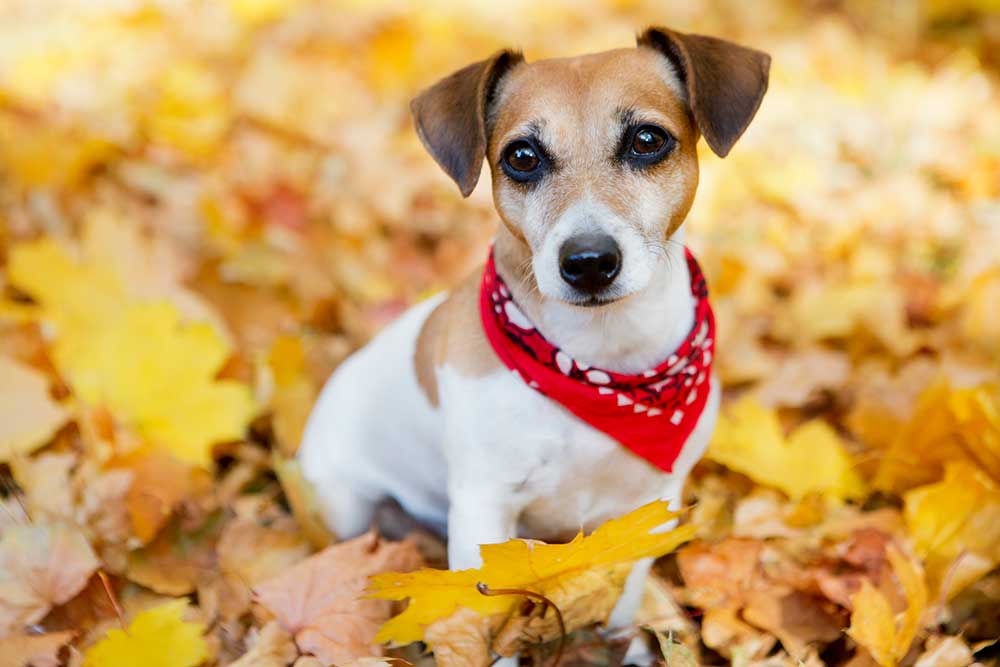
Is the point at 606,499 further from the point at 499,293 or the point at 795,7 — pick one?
the point at 795,7

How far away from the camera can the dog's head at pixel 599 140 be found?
86.2 inches

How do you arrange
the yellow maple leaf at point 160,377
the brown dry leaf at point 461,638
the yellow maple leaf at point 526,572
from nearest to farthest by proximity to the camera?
the yellow maple leaf at point 526,572 < the brown dry leaf at point 461,638 < the yellow maple leaf at point 160,377

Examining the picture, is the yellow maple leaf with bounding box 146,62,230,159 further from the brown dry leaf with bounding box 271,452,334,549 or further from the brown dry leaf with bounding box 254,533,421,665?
the brown dry leaf with bounding box 254,533,421,665

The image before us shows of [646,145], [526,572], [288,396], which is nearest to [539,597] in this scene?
[526,572]

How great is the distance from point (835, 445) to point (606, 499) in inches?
36.1

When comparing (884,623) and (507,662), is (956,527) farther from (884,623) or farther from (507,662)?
(507,662)

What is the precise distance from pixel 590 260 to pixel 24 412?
6.36 ft

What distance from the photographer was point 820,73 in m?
5.84

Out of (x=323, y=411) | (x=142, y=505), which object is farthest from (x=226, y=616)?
(x=323, y=411)

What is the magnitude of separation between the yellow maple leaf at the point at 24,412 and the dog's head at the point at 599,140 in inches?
60.0

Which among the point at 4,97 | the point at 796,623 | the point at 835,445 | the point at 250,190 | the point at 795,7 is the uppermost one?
the point at 795,7

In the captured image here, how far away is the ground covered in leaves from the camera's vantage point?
2.36m

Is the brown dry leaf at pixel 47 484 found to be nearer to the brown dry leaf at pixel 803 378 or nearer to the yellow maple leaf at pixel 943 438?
the brown dry leaf at pixel 803 378

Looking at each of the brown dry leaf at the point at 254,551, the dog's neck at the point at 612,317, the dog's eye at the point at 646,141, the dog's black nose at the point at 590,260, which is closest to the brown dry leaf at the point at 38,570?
the brown dry leaf at the point at 254,551
